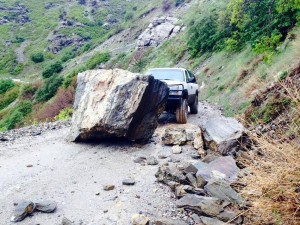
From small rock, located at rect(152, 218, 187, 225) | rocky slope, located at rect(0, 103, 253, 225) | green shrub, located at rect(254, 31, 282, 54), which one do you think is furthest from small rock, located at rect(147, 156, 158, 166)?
green shrub, located at rect(254, 31, 282, 54)

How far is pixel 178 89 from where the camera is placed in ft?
39.2

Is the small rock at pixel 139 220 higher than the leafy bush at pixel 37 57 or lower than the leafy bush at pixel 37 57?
higher

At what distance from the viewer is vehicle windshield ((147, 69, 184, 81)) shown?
498 inches

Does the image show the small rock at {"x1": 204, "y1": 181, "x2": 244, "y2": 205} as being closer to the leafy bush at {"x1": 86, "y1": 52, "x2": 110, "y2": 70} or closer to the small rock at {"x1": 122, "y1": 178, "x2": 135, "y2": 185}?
the small rock at {"x1": 122, "y1": 178, "x2": 135, "y2": 185}

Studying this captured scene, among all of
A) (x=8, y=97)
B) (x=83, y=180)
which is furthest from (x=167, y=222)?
(x=8, y=97)

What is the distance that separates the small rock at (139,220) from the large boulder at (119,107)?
412 cm

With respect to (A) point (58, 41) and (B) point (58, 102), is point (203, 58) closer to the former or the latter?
(B) point (58, 102)

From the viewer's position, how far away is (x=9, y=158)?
8.68 meters

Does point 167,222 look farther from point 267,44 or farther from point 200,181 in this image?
point 267,44

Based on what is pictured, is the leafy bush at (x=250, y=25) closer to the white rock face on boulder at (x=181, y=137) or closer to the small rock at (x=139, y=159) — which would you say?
the white rock face on boulder at (x=181, y=137)

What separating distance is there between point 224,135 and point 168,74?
202 inches

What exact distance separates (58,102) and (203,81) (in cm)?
1200

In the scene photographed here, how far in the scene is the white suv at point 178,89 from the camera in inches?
470

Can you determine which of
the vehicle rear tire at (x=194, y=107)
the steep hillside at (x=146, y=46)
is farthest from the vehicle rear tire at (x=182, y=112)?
the vehicle rear tire at (x=194, y=107)
